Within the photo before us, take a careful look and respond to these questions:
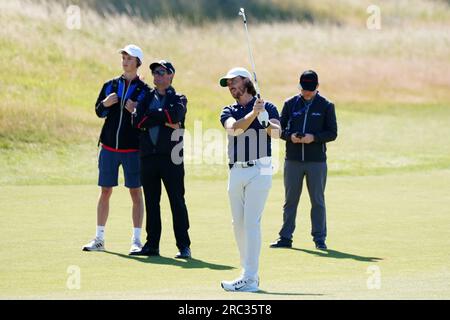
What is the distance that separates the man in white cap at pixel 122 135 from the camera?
13.3m

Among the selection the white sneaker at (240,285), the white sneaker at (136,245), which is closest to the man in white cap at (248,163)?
the white sneaker at (240,285)

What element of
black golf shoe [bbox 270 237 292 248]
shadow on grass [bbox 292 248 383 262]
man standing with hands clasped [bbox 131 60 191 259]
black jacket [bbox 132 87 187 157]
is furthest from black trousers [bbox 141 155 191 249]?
shadow on grass [bbox 292 248 383 262]

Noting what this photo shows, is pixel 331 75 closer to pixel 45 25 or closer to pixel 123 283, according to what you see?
pixel 45 25

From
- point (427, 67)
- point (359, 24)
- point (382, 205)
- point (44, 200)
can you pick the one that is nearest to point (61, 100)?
point (44, 200)

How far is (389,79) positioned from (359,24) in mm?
12355

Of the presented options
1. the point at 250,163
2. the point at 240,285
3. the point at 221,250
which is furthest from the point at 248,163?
the point at 221,250

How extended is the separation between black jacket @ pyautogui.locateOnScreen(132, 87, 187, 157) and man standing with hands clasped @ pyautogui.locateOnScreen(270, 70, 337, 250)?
172 centimetres

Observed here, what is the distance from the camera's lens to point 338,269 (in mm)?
12359

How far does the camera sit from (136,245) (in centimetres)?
1337

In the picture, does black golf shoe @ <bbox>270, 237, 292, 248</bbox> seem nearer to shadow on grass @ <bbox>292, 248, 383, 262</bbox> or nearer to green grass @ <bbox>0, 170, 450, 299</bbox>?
green grass @ <bbox>0, 170, 450, 299</bbox>

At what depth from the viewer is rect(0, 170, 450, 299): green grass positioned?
10852mm

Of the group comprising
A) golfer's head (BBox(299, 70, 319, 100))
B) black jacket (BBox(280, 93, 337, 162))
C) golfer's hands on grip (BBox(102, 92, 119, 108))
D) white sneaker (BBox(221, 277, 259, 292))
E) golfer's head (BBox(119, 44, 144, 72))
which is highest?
golfer's head (BBox(119, 44, 144, 72))

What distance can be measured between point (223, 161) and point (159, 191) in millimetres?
11979

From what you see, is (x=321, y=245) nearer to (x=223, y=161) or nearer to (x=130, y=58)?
(x=130, y=58)
